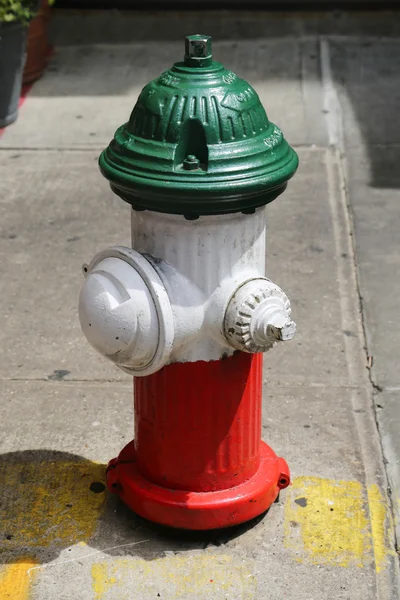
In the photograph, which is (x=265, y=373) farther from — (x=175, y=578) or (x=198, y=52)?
(x=198, y=52)

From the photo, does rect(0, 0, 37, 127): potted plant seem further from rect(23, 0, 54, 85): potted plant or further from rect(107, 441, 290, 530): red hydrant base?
rect(107, 441, 290, 530): red hydrant base

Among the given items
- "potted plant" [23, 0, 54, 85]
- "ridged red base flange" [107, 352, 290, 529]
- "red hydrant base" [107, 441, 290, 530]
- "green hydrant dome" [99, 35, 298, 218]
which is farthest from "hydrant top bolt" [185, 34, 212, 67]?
"potted plant" [23, 0, 54, 85]

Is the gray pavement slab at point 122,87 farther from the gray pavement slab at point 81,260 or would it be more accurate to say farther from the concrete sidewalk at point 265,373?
the gray pavement slab at point 81,260

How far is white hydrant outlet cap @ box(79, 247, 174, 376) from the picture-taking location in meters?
2.96

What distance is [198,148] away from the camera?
295 cm

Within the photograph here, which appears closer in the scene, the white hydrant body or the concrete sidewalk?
the white hydrant body

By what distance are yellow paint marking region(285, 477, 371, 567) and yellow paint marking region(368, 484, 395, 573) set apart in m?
0.03

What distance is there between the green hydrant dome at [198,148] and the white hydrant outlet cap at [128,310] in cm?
21

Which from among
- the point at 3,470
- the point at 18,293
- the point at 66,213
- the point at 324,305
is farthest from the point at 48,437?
the point at 66,213

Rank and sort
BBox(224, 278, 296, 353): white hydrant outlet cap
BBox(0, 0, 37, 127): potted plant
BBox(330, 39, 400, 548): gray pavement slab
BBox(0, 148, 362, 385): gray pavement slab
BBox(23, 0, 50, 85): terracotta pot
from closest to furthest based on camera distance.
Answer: BBox(224, 278, 296, 353): white hydrant outlet cap < BBox(330, 39, 400, 548): gray pavement slab < BBox(0, 148, 362, 385): gray pavement slab < BBox(0, 0, 37, 127): potted plant < BBox(23, 0, 50, 85): terracotta pot

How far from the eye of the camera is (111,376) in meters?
4.48

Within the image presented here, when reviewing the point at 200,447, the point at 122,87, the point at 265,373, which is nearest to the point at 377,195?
the point at 265,373

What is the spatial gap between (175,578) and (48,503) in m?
0.63

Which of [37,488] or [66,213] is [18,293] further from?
[37,488]
